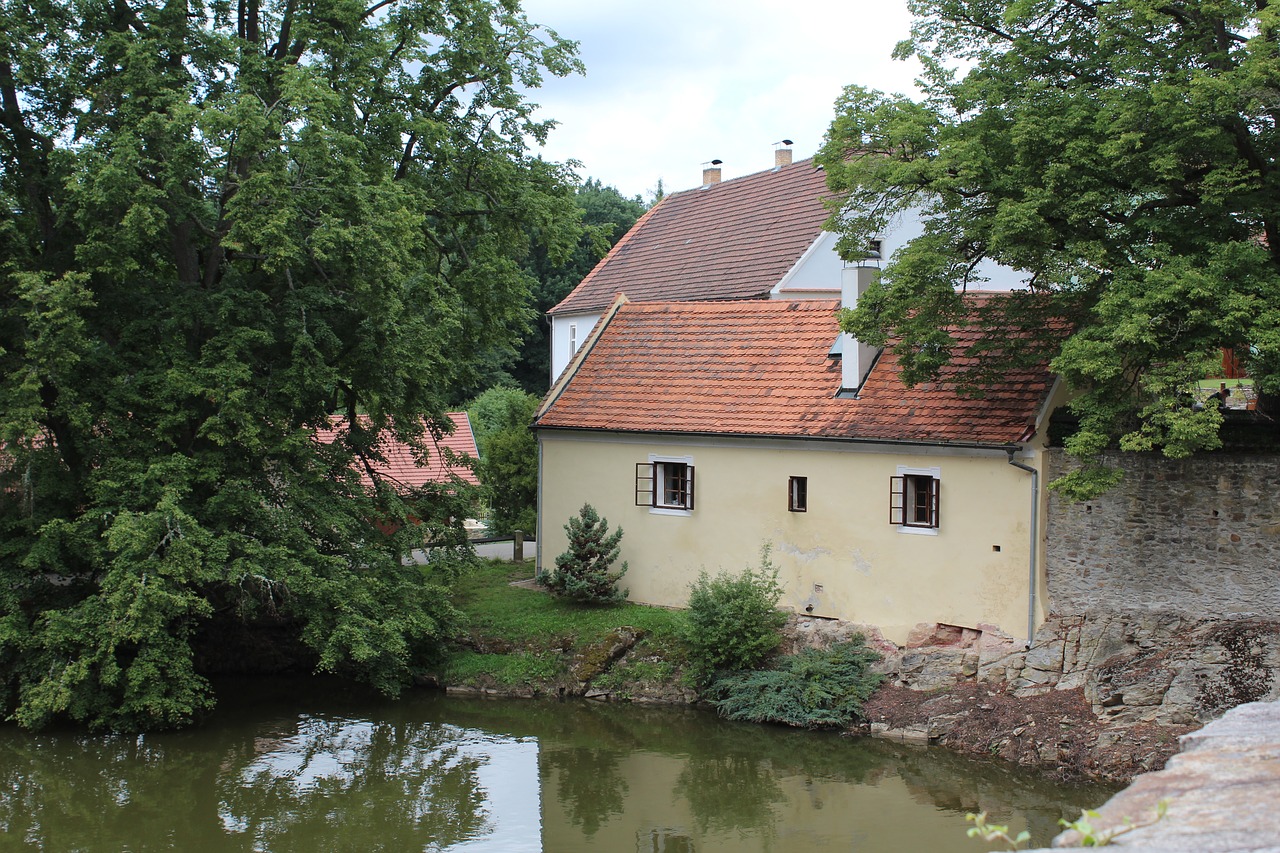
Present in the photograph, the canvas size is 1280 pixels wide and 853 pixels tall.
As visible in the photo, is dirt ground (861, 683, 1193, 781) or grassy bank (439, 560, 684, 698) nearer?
dirt ground (861, 683, 1193, 781)

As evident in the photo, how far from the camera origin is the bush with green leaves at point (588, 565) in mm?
19969

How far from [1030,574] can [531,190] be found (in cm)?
1130

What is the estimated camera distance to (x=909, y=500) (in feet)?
57.5

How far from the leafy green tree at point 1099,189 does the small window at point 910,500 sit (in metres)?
1.83

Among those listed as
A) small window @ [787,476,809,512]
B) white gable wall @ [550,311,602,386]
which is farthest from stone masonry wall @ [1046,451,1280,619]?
white gable wall @ [550,311,602,386]

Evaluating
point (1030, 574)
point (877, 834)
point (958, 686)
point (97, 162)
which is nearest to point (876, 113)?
point (1030, 574)

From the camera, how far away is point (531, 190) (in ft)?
68.9

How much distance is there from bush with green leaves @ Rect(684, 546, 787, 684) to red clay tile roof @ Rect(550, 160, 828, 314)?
9658mm

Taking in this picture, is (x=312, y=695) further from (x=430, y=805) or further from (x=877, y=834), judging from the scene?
(x=877, y=834)

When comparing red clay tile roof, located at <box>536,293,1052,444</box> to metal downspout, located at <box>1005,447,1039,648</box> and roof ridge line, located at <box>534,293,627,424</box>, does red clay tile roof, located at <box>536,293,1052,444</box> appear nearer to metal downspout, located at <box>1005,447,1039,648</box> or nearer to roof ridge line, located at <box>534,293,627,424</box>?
roof ridge line, located at <box>534,293,627,424</box>

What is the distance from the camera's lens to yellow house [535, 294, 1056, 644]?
1669 centimetres

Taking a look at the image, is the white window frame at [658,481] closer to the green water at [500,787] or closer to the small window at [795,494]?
the small window at [795,494]

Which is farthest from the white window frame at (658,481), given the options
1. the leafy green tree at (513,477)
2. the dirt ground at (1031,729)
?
the leafy green tree at (513,477)

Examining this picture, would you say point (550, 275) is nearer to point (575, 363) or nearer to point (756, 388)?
point (575, 363)
